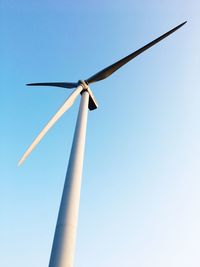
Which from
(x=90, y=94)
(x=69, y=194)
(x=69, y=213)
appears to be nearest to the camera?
(x=69, y=213)

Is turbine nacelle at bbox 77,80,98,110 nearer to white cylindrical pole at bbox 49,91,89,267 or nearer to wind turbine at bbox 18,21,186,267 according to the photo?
wind turbine at bbox 18,21,186,267

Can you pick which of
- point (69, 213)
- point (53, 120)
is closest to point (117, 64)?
point (53, 120)

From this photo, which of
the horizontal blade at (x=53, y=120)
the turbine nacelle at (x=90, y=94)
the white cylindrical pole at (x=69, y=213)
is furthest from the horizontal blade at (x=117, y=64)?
the white cylindrical pole at (x=69, y=213)

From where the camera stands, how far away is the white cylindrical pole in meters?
10.1

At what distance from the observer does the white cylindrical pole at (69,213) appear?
10.1 m

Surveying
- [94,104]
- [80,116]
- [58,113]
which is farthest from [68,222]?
[94,104]

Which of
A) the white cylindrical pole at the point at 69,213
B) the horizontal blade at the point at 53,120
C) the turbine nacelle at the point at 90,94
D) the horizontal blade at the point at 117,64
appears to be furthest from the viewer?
the horizontal blade at the point at 117,64

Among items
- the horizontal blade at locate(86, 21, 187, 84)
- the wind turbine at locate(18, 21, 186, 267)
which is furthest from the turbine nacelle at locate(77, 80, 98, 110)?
the horizontal blade at locate(86, 21, 187, 84)

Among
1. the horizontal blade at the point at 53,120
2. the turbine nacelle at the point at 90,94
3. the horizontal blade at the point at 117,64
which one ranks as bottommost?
the horizontal blade at the point at 53,120

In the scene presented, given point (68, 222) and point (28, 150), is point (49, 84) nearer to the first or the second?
point (28, 150)

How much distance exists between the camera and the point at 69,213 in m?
11.4

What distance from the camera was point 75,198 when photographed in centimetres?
1201

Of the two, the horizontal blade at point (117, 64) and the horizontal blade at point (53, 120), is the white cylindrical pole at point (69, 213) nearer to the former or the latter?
the horizontal blade at point (53, 120)

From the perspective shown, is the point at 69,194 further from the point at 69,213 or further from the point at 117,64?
the point at 117,64
